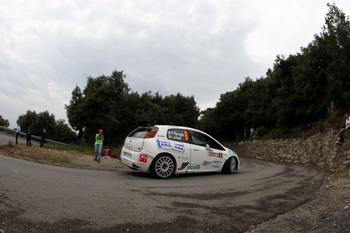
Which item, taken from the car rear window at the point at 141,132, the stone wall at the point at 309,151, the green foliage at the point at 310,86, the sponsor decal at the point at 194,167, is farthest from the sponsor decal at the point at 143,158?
the green foliage at the point at 310,86

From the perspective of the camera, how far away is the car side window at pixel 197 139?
31.6ft

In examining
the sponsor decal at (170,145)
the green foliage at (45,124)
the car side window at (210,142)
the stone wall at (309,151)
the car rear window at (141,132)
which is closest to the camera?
the sponsor decal at (170,145)

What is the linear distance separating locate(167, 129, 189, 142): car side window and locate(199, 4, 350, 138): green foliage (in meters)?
11.9

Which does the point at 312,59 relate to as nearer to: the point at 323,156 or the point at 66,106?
the point at 323,156

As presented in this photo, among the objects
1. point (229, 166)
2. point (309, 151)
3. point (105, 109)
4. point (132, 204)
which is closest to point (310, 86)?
point (309, 151)

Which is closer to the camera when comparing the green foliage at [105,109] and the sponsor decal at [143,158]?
the sponsor decal at [143,158]

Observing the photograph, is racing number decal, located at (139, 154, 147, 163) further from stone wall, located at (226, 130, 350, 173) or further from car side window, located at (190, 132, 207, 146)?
stone wall, located at (226, 130, 350, 173)

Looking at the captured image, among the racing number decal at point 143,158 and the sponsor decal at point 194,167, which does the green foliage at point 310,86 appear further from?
the racing number decal at point 143,158

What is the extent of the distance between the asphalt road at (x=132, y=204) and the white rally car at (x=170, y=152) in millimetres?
1116

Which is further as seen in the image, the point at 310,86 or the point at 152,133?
the point at 310,86

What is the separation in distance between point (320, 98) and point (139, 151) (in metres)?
19.0

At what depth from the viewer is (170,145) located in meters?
8.88

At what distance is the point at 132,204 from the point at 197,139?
496 centimetres

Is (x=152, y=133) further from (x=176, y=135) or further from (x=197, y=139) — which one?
(x=197, y=139)
